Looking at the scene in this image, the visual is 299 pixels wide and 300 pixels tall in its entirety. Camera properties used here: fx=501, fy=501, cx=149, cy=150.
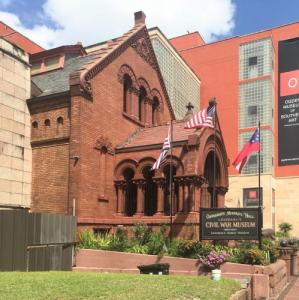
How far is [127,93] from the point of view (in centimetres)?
2955

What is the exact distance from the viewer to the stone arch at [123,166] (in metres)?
26.5

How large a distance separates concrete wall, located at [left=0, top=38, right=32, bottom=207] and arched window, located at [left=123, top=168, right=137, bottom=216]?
5198 mm

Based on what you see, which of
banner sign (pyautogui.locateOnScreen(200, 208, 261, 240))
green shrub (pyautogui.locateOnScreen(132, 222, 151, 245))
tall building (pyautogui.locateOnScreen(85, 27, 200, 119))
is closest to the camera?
banner sign (pyautogui.locateOnScreen(200, 208, 261, 240))

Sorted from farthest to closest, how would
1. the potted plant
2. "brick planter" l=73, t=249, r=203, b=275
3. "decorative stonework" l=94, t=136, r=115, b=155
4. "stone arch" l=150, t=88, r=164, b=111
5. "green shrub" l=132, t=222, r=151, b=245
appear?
1. "stone arch" l=150, t=88, r=164, b=111
2. "decorative stonework" l=94, t=136, r=115, b=155
3. "green shrub" l=132, t=222, r=151, b=245
4. "brick planter" l=73, t=249, r=203, b=275
5. the potted plant

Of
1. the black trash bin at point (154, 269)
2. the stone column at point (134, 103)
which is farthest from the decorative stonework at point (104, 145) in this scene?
the black trash bin at point (154, 269)

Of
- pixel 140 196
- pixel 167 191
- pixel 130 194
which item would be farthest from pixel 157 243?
pixel 130 194

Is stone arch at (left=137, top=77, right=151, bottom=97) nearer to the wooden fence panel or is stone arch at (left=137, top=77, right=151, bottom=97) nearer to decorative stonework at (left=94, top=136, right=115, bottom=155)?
decorative stonework at (left=94, top=136, right=115, bottom=155)

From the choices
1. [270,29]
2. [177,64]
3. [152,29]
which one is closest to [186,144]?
[152,29]

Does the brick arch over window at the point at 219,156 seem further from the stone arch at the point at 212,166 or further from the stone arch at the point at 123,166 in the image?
the stone arch at the point at 123,166

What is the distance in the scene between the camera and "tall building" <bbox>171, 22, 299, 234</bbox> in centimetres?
5900

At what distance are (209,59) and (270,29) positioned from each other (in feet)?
28.9

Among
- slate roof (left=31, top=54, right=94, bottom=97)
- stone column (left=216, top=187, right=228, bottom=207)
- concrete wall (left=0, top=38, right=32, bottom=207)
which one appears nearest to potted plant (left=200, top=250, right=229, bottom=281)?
concrete wall (left=0, top=38, right=32, bottom=207)

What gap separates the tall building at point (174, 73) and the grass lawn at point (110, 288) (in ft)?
114

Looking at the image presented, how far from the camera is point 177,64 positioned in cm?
5497
